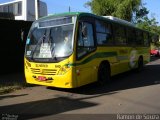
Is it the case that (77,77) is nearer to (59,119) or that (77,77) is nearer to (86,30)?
(86,30)

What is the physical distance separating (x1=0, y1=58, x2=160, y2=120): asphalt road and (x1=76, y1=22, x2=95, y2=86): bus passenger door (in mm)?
599

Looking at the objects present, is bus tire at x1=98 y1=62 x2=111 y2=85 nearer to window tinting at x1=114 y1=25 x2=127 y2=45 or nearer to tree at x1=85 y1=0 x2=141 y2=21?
window tinting at x1=114 y1=25 x2=127 y2=45

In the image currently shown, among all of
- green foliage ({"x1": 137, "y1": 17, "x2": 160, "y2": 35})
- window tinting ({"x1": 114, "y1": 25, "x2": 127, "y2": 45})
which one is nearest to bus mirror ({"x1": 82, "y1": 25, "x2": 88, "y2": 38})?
window tinting ({"x1": 114, "y1": 25, "x2": 127, "y2": 45})

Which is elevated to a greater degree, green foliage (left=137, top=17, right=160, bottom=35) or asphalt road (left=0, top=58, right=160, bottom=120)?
green foliage (left=137, top=17, right=160, bottom=35)

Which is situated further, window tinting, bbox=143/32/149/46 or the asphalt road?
window tinting, bbox=143/32/149/46

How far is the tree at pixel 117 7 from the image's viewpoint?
3853 cm

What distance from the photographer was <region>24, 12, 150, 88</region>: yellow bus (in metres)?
10.2

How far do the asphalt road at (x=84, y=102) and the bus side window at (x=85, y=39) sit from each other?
1.47 metres

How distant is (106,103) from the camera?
30.1 feet

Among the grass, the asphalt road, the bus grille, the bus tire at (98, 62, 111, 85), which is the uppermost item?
the bus grille

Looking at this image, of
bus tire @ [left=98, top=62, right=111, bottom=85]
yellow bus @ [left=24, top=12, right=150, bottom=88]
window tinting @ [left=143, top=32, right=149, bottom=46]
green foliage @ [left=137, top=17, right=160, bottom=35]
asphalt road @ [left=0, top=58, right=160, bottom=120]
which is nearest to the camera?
asphalt road @ [left=0, top=58, right=160, bottom=120]

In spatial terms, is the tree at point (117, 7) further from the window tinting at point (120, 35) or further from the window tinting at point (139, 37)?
the window tinting at point (120, 35)

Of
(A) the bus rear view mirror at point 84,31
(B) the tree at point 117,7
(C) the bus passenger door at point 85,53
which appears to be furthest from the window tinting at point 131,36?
(B) the tree at point 117,7

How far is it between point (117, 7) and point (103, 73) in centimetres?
2787
